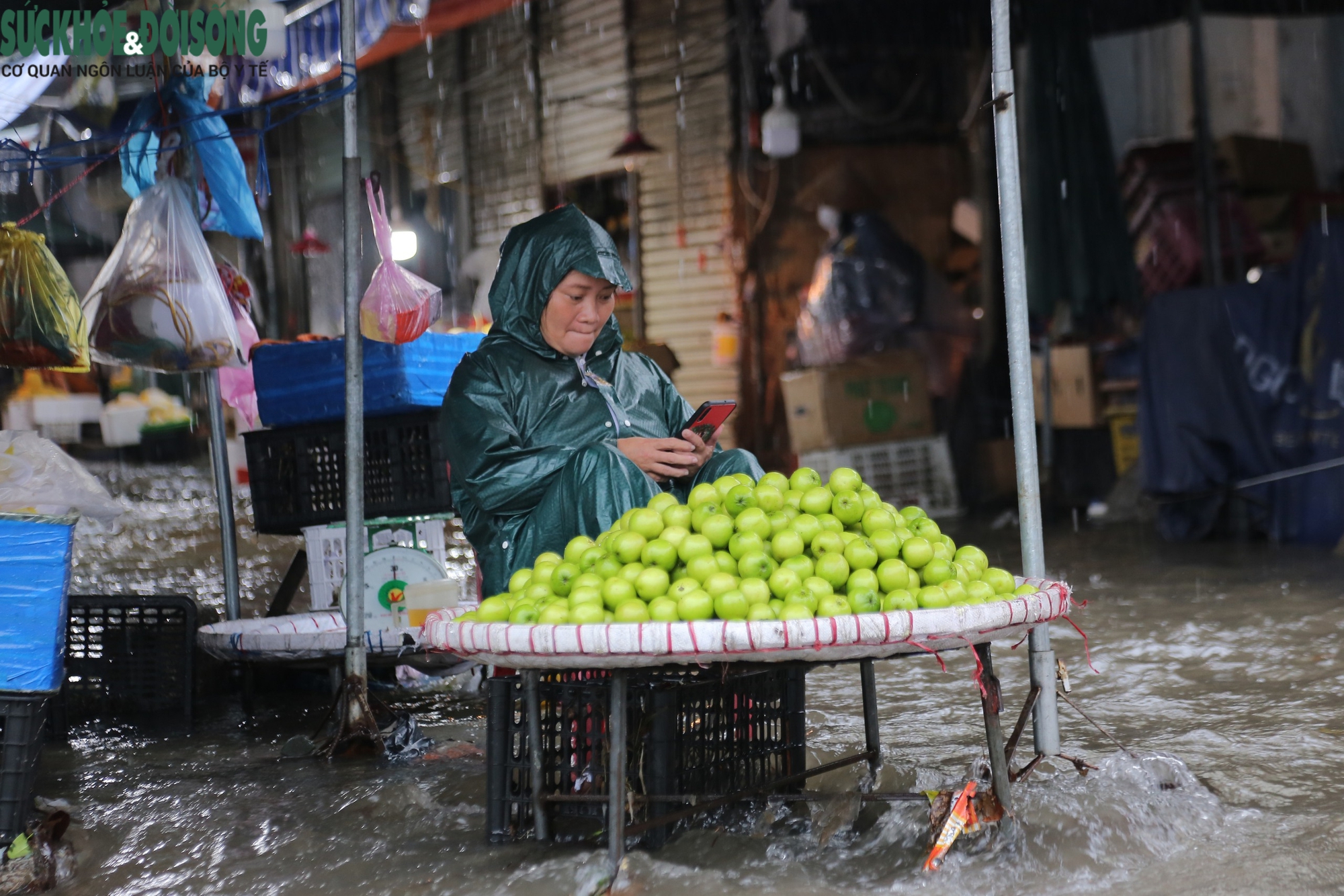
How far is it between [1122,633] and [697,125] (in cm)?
731

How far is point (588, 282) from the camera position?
11.8ft

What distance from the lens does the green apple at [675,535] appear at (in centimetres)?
273

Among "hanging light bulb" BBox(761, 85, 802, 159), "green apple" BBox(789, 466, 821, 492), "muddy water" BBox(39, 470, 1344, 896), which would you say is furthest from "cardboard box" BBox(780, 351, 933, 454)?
"green apple" BBox(789, 466, 821, 492)

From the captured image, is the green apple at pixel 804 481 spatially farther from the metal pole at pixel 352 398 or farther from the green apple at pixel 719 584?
the metal pole at pixel 352 398

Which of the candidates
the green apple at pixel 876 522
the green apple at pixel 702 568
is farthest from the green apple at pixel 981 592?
the green apple at pixel 702 568

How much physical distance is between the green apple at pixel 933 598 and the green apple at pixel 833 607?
17 centimetres

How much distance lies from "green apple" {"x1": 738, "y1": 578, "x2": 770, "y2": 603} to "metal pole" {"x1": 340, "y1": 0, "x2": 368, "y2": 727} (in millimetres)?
1796

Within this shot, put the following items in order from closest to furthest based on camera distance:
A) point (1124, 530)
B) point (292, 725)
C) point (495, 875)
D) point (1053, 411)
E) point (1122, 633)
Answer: point (495, 875) → point (292, 725) → point (1122, 633) → point (1124, 530) → point (1053, 411)

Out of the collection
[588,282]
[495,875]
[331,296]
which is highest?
[331,296]

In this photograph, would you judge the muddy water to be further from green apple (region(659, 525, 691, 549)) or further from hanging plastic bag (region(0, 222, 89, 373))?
hanging plastic bag (region(0, 222, 89, 373))

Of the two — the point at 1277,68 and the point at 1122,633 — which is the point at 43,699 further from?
the point at 1277,68

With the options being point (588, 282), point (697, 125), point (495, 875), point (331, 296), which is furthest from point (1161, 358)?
point (331, 296)

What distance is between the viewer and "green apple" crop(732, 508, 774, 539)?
9.03 feet

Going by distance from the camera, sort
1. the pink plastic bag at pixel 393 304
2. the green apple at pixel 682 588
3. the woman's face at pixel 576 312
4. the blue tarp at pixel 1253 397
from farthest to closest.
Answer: the blue tarp at pixel 1253 397 < the pink plastic bag at pixel 393 304 < the woman's face at pixel 576 312 < the green apple at pixel 682 588
